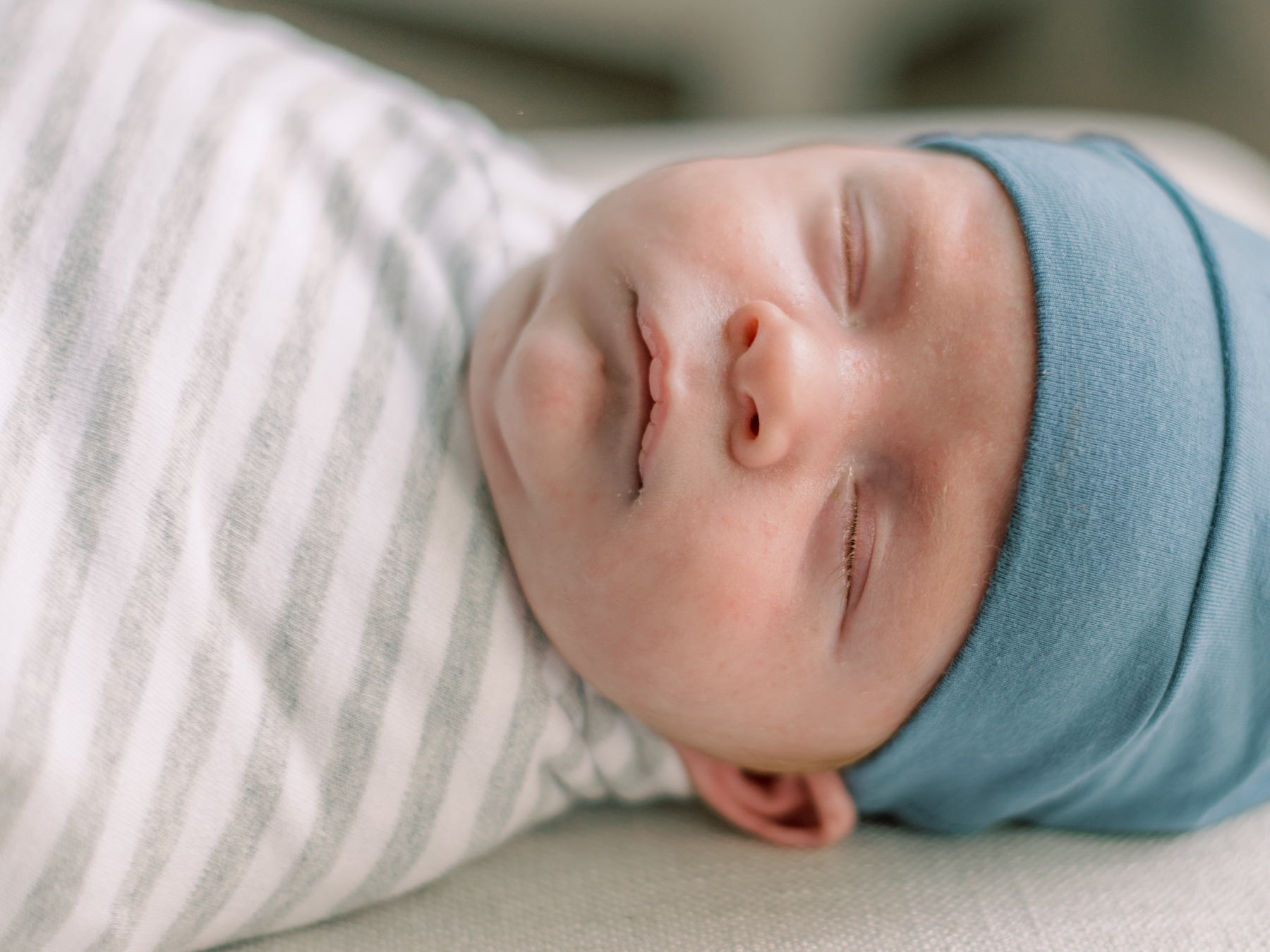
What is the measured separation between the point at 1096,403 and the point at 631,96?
64.4 inches

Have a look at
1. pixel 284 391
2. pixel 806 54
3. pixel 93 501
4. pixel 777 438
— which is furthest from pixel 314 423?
pixel 806 54

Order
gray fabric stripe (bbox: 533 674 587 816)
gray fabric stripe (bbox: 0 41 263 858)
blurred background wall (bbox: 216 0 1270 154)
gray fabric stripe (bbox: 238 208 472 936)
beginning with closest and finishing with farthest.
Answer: gray fabric stripe (bbox: 0 41 263 858), gray fabric stripe (bbox: 238 208 472 936), gray fabric stripe (bbox: 533 674 587 816), blurred background wall (bbox: 216 0 1270 154)

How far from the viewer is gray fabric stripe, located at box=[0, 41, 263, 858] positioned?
0.65m

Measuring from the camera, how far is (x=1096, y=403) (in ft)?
2.22

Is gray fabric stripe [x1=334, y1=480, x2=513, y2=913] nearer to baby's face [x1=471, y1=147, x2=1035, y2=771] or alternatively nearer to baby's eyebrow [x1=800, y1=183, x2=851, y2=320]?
baby's face [x1=471, y1=147, x2=1035, y2=771]

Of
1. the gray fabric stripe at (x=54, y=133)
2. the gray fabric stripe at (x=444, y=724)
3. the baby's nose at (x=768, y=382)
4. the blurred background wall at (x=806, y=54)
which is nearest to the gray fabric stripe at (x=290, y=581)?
the gray fabric stripe at (x=444, y=724)

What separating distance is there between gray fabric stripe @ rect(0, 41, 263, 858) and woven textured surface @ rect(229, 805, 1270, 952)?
0.24 m

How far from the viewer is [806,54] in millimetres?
2102

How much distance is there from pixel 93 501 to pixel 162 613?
0.09 metres

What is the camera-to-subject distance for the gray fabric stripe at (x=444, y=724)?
0.79 metres

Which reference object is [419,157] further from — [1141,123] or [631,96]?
[631,96]

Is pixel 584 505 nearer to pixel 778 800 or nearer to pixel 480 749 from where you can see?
pixel 480 749

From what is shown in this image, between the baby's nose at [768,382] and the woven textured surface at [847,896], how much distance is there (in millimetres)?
367

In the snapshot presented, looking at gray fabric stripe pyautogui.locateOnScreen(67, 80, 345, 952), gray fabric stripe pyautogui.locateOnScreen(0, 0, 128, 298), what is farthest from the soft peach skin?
gray fabric stripe pyautogui.locateOnScreen(0, 0, 128, 298)
